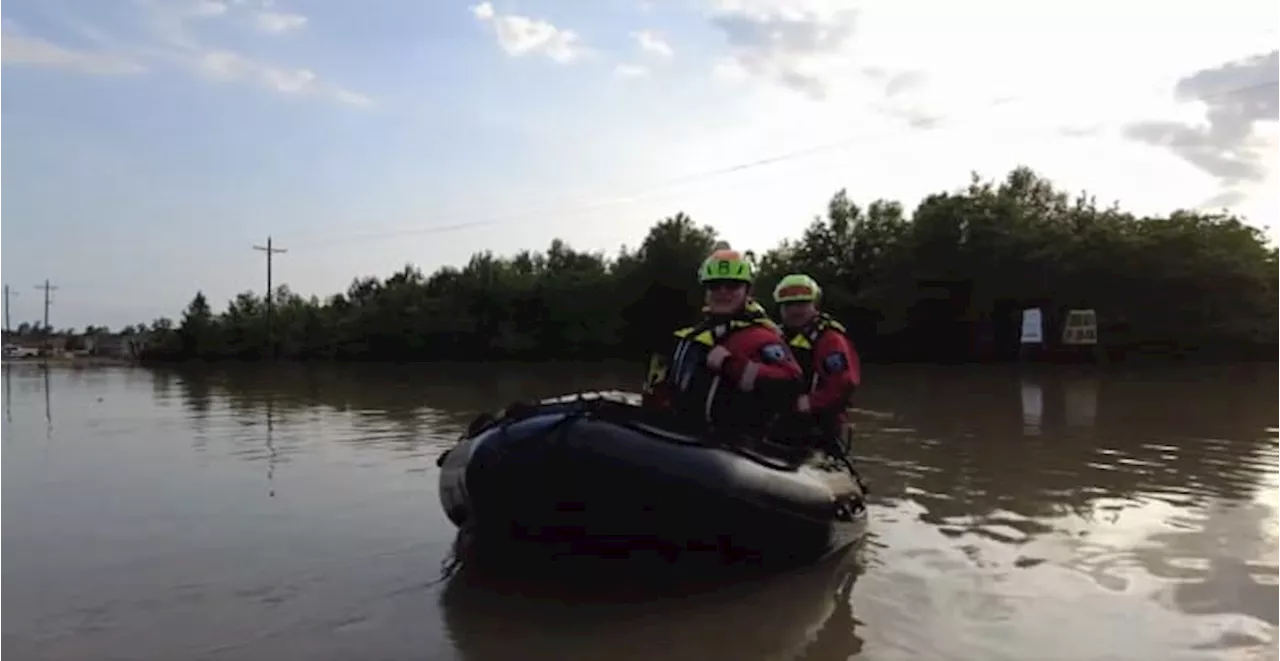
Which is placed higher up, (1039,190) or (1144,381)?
(1039,190)

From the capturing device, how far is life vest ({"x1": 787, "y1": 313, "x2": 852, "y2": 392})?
7492 millimetres

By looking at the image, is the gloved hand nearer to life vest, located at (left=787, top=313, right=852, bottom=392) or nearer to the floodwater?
life vest, located at (left=787, top=313, right=852, bottom=392)

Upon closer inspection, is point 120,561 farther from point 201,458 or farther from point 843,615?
point 201,458

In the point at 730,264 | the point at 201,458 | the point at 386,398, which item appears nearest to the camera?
the point at 730,264

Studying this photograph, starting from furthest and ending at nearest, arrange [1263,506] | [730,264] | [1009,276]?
[1009,276] → [1263,506] → [730,264]

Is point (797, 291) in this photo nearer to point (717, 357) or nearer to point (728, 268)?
point (728, 268)

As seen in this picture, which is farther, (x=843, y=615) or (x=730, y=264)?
(x=730, y=264)

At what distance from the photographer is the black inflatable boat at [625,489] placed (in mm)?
5789

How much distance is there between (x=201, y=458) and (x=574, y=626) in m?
8.20

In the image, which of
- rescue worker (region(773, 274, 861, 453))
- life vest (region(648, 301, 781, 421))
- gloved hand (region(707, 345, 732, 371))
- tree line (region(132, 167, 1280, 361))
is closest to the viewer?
gloved hand (region(707, 345, 732, 371))

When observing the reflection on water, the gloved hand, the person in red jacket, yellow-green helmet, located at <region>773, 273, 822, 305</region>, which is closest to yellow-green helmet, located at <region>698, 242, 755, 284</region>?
→ the person in red jacket

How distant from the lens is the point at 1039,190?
4100 centimetres

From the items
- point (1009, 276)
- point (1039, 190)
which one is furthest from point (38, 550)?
point (1039, 190)

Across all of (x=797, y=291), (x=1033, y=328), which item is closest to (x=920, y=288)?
(x=1033, y=328)
